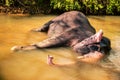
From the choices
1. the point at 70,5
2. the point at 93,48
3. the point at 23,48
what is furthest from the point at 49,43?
the point at 70,5

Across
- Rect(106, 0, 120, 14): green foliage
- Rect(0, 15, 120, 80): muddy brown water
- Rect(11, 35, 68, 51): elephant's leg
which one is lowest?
Rect(0, 15, 120, 80): muddy brown water

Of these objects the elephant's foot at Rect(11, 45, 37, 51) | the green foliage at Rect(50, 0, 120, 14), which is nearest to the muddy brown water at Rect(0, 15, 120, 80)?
the elephant's foot at Rect(11, 45, 37, 51)

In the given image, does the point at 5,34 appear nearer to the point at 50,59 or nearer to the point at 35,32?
the point at 35,32

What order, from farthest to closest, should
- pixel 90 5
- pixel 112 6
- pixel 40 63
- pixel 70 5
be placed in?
pixel 112 6 → pixel 90 5 → pixel 70 5 → pixel 40 63

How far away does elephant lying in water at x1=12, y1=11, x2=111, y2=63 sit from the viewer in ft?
27.3

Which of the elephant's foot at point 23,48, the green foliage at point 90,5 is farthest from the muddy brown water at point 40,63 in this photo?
the green foliage at point 90,5

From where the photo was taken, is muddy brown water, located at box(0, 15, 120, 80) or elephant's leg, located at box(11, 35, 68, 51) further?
elephant's leg, located at box(11, 35, 68, 51)

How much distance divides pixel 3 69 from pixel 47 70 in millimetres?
987

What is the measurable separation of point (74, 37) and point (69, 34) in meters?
0.18

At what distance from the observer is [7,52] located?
26.0 ft

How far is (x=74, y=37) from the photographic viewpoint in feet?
29.4

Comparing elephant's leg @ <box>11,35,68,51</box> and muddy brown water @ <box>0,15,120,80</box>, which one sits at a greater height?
elephant's leg @ <box>11,35,68,51</box>

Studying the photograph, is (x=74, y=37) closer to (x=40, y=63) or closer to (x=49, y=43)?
(x=49, y=43)

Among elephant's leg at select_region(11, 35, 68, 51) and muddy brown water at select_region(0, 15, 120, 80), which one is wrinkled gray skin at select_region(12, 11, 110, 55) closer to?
elephant's leg at select_region(11, 35, 68, 51)
